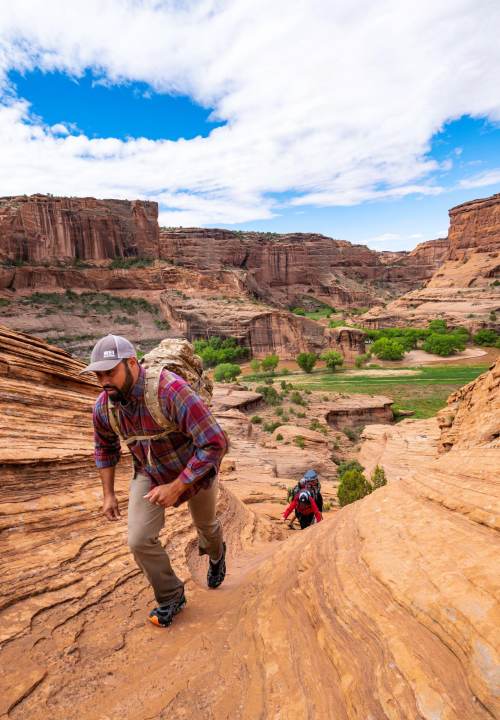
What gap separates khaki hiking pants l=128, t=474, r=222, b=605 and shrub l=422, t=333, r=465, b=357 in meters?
61.9

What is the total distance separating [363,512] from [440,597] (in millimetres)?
2081

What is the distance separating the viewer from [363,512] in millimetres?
A: 4445

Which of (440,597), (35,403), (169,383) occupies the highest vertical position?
(169,383)

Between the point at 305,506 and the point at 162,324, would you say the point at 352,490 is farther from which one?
the point at 162,324

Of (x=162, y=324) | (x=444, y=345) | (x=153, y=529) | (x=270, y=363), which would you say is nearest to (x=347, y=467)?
(x=153, y=529)

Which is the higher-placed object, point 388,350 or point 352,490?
point 352,490

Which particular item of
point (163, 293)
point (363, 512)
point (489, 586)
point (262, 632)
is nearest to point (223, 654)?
point (262, 632)

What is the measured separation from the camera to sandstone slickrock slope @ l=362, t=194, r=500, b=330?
72.3 m

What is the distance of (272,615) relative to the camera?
9.74 feet

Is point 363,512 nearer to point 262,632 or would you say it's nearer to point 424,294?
point 262,632

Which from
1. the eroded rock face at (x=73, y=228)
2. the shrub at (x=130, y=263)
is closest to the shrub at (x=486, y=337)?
the shrub at (x=130, y=263)

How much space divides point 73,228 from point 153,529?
245 feet

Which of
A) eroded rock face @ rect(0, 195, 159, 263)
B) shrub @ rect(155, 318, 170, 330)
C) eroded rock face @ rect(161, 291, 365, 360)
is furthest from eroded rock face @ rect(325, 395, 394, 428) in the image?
eroded rock face @ rect(0, 195, 159, 263)

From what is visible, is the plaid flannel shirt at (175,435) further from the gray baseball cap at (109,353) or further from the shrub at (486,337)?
the shrub at (486,337)
